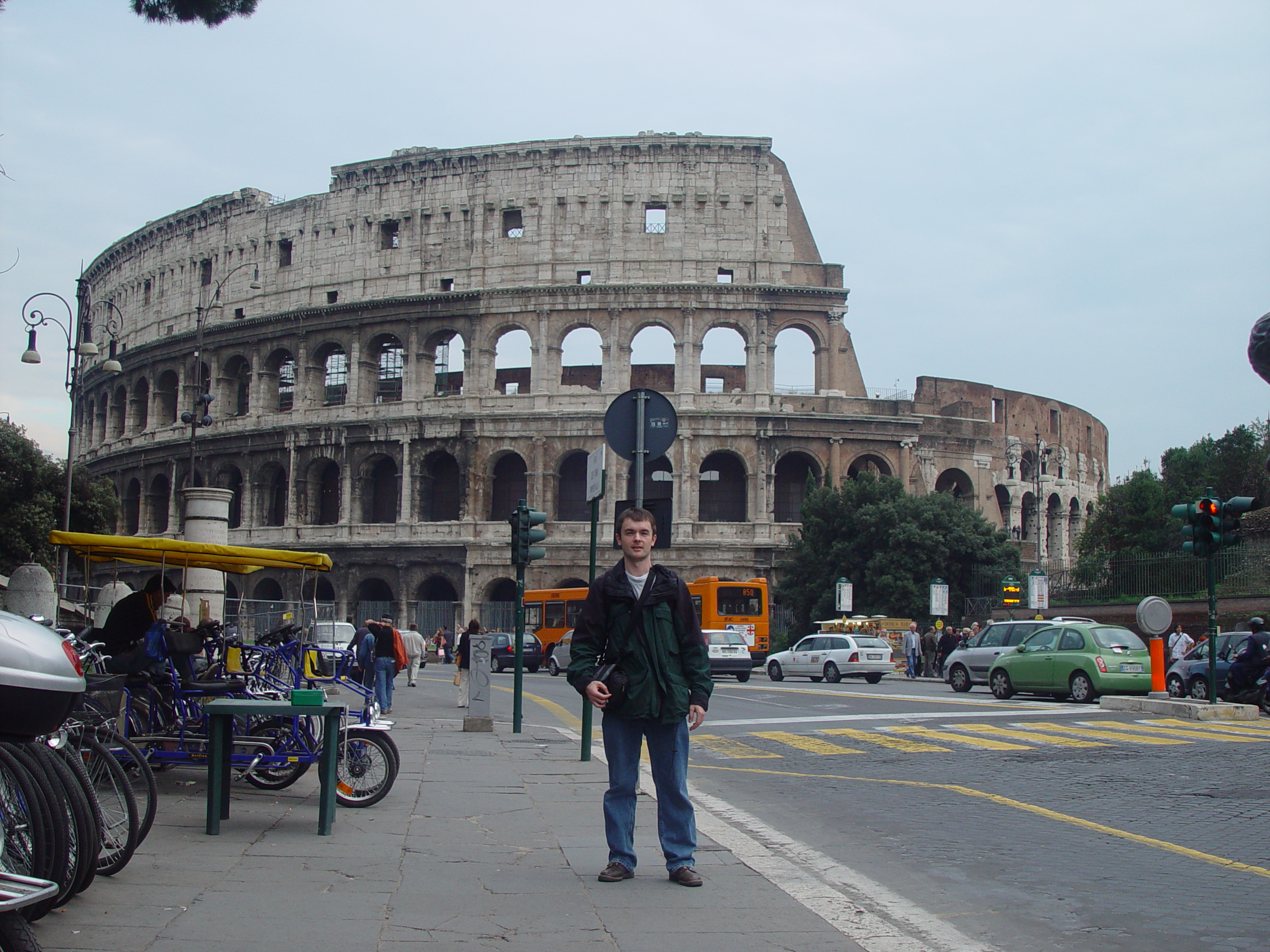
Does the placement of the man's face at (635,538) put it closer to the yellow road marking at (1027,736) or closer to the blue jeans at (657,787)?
the blue jeans at (657,787)

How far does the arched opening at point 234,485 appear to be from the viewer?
4891cm

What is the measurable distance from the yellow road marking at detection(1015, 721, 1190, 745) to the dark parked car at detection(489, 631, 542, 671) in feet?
69.8

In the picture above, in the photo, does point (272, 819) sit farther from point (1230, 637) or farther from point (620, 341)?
point (620, 341)

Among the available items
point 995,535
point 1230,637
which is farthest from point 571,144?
point 1230,637

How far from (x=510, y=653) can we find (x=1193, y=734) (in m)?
25.2

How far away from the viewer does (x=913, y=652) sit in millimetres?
31594

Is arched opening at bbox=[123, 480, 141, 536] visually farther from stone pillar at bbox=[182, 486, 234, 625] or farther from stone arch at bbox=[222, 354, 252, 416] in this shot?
stone pillar at bbox=[182, 486, 234, 625]

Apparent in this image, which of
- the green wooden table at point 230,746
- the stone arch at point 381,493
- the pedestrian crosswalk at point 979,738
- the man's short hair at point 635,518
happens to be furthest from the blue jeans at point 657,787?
the stone arch at point 381,493

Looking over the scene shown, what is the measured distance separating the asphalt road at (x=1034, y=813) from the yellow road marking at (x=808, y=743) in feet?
0.19

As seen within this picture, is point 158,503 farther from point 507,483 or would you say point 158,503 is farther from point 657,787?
point 657,787

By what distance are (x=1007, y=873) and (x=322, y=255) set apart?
45.3 meters

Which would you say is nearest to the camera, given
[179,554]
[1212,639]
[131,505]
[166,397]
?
[179,554]

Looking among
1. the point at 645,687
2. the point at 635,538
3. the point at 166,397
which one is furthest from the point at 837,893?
the point at 166,397

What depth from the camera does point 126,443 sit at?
175 feet
